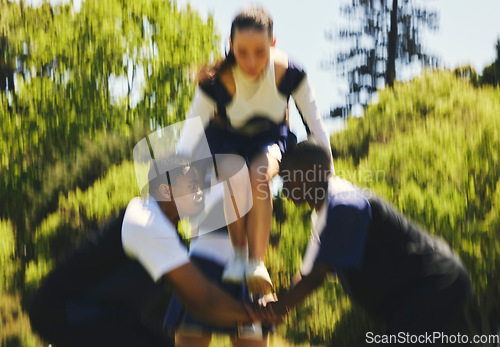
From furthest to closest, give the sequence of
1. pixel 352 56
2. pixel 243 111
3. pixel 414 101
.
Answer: pixel 352 56, pixel 414 101, pixel 243 111

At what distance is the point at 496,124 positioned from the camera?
557 centimetres

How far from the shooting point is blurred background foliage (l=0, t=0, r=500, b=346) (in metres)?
5.05

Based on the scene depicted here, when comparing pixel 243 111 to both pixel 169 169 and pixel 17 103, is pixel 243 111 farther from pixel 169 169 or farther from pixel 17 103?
pixel 17 103

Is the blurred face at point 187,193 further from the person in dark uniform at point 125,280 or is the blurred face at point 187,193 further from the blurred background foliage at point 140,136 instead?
the blurred background foliage at point 140,136

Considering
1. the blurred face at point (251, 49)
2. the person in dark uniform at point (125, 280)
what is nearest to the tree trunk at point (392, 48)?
the blurred face at point (251, 49)

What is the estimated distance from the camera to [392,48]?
19.2 meters

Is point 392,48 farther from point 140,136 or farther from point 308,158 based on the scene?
point 308,158

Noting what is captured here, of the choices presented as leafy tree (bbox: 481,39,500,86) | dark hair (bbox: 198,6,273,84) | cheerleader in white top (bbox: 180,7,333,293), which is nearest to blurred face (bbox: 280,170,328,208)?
cheerleader in white top (bbox: 180,7,333,293)

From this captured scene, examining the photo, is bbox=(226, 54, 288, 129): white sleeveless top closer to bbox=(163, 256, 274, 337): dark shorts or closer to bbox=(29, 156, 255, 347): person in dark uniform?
bbox=(29, 156, 255, 347): person in dark uniform

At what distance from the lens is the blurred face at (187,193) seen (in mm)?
2607

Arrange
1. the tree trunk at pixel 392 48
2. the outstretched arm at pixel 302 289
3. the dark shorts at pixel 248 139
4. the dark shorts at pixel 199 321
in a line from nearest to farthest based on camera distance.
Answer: the outstretched arm at pixel 302 289 < the dark shorts at pixel 199 321 < the dark shorts at pixel 248 139 < the tree trunk at pixel 392 48

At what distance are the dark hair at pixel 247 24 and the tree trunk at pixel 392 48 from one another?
55.0ft

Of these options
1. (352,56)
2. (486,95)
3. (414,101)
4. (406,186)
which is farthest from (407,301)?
(352,56)

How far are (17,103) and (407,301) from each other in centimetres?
1324
